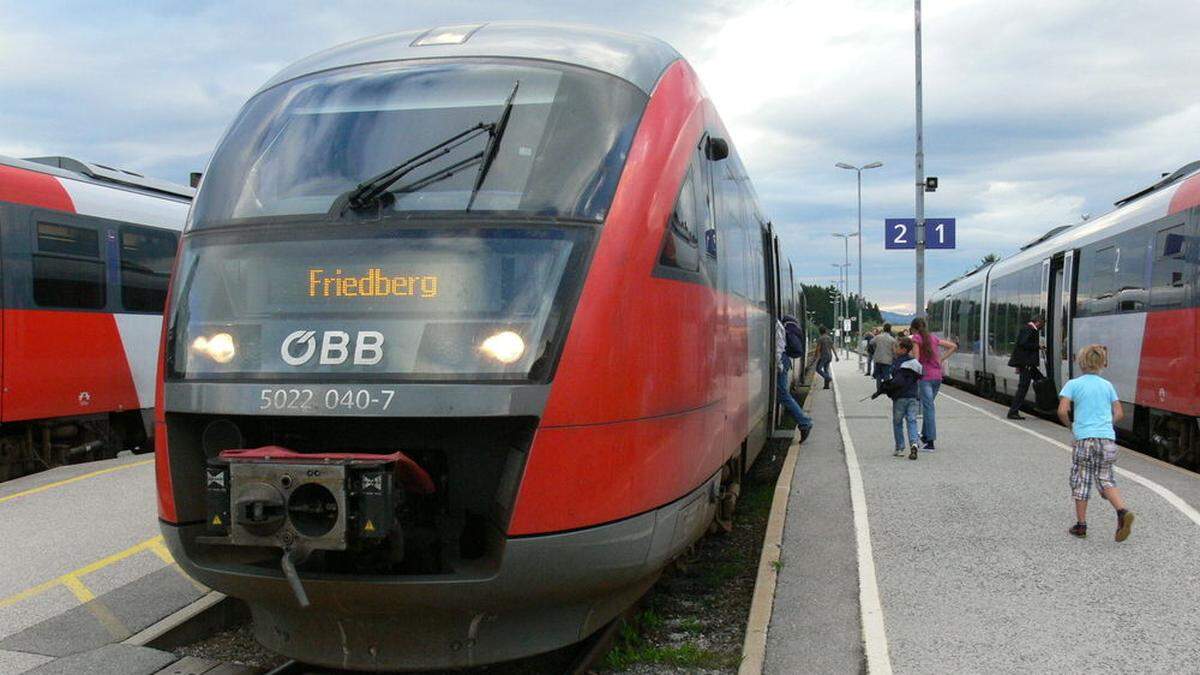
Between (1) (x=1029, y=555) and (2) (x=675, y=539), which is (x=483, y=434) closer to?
(2) (x=675, y=539)

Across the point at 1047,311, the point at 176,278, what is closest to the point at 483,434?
→ the point at 176,278

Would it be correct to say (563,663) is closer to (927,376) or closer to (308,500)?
(308,500)

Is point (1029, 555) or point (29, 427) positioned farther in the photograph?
point (29, 427)

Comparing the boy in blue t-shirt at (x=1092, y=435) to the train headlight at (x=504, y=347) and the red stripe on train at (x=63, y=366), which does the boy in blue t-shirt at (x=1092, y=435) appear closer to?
the train headlight at (x=504, y=347)

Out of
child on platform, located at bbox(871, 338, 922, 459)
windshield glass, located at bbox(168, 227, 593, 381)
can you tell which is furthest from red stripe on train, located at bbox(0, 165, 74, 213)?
child on platform, located at bbox(871, 338, 922, 459)

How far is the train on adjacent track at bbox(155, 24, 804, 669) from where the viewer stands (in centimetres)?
387

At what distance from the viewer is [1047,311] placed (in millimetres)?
17281

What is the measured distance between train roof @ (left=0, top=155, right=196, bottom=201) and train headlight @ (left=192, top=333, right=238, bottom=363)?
271 inches

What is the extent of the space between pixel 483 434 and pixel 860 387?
23.1 meters

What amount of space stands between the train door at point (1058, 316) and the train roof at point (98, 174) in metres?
12.6

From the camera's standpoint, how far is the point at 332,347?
158 inches

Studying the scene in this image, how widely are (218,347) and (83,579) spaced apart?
2.84 meters

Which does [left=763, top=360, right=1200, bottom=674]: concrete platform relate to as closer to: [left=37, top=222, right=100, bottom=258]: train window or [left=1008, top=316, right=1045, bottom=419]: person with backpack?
[left=1008, top=316, right=1045, bottom=419]: person with backpack

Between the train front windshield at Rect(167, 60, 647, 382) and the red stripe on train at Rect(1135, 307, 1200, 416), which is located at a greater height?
the train front windshield at Rect(167, 60, 647, 382)
